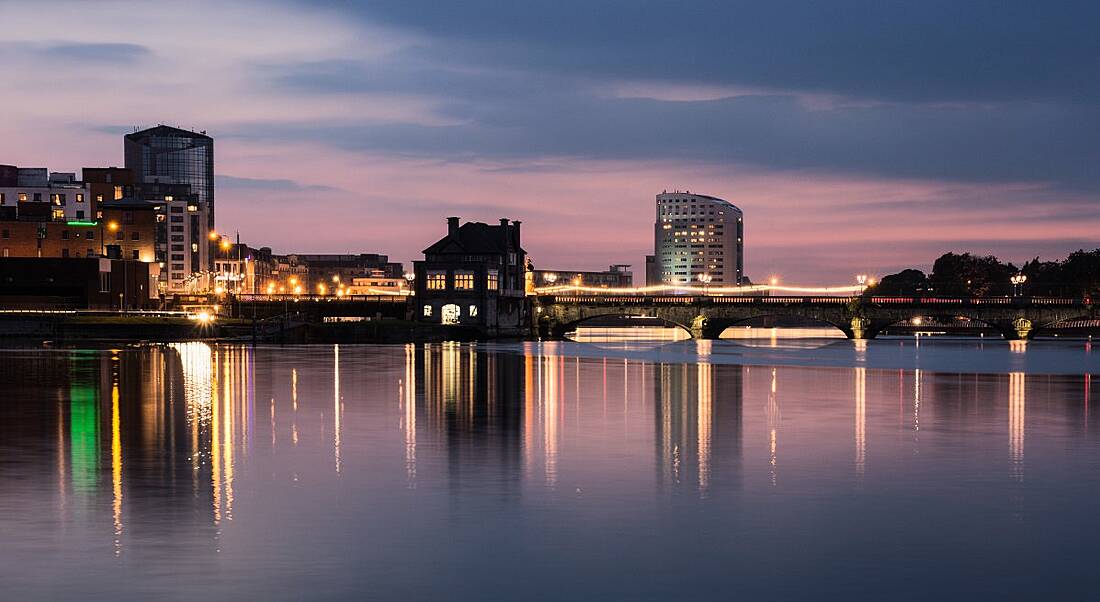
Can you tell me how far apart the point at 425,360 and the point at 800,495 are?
73227mm

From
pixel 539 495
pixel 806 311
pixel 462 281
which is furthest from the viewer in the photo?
pixel 806 311

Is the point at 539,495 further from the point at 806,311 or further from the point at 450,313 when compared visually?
the point at 806,311

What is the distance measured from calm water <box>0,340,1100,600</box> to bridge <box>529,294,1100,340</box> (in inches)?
4708

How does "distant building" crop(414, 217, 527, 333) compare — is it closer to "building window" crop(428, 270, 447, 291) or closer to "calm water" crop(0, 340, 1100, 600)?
"building window" crop(428, 270, 447, 291)

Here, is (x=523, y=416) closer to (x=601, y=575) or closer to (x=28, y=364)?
(x=601, y=575)

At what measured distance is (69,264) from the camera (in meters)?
157

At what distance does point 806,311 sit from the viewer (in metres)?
186

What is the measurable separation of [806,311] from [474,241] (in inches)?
2192

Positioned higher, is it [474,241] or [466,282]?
[474,241]

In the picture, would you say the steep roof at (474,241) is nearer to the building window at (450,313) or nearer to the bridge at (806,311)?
the building window at (450,313)

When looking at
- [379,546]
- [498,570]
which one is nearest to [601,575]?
[498,570]

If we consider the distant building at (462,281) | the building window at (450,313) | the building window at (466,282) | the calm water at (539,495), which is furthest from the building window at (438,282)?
the calm water at (539,495)

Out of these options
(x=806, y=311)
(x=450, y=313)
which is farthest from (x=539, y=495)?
(x=806, y=311)

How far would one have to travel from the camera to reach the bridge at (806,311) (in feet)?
605
